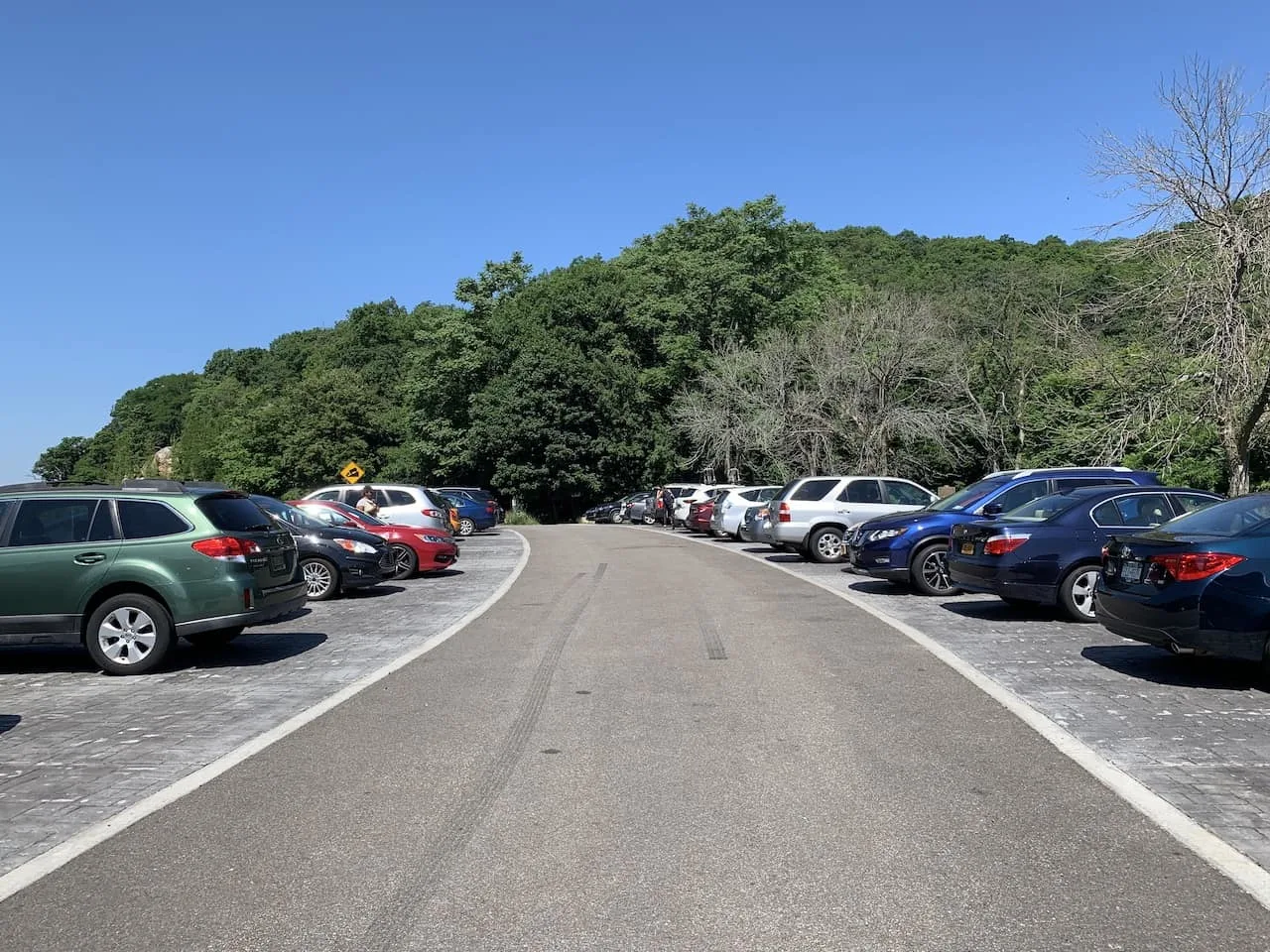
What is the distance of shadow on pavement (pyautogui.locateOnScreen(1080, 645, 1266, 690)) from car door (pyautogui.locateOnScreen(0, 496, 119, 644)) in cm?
916

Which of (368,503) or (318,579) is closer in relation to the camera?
(318,579)

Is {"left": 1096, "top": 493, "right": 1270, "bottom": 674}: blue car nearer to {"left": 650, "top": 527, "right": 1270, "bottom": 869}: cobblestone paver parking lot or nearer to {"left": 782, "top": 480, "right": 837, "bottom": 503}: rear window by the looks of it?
{"left": 650, "top": 527, "right": 1270, "bottom": 869}: cobblestone paver parking lot

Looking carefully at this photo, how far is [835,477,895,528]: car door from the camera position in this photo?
22.2 metres

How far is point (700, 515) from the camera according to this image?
113ft

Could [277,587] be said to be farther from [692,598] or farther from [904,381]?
[904,381]

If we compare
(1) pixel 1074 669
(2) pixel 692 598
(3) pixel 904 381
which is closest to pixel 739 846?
(1) pixel 1074 669

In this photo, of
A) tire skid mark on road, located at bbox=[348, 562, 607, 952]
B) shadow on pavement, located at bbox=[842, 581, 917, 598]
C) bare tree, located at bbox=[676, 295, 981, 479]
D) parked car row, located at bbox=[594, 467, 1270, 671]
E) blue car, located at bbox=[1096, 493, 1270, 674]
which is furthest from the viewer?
bare tree, located at bbox=[676, 295, 981, 479]

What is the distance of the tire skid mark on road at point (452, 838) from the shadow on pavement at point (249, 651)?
130 inches

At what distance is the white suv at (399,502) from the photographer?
2333cm

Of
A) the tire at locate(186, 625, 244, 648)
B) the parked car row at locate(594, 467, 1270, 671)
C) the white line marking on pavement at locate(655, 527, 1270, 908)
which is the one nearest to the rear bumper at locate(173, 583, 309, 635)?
the tire at locate(186, 625, 244, 648)

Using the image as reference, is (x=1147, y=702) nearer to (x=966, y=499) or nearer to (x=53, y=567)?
(x=966, y=499)

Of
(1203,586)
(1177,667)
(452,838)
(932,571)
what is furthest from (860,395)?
(452,838)

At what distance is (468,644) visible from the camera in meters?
11.4

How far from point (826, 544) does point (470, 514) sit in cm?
1882
